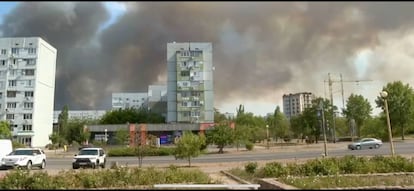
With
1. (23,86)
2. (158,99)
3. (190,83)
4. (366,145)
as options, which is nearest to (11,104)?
(23,86)

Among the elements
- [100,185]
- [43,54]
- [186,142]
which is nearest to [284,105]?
[43,54]

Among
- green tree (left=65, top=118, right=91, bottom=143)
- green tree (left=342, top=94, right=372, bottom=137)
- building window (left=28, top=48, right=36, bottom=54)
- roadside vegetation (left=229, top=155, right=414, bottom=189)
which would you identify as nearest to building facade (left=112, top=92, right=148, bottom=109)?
green tree (left=65, top=118, right=91, bottom=143)

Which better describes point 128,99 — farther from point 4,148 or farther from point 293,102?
point 4,148

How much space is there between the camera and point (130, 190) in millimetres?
10875

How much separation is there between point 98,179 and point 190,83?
89.9m

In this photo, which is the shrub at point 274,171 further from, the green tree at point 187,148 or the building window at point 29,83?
the building window at point 29,83

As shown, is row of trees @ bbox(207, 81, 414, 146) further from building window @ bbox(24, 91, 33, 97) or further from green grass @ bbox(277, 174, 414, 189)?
building window @ bbox(24, 91, 33, 97)

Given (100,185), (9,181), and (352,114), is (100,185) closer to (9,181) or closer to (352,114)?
(9,181)

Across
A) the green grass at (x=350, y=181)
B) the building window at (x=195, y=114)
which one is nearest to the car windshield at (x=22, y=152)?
the green grass at (x=350, y=181)

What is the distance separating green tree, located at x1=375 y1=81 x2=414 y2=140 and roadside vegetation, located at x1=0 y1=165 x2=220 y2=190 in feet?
225

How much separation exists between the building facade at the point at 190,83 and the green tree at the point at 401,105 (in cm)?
4186

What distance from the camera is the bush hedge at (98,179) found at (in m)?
11.9

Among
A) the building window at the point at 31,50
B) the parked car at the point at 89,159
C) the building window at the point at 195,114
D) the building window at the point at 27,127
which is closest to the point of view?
the parked car at the point at 89,159

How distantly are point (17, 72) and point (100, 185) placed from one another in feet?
316
